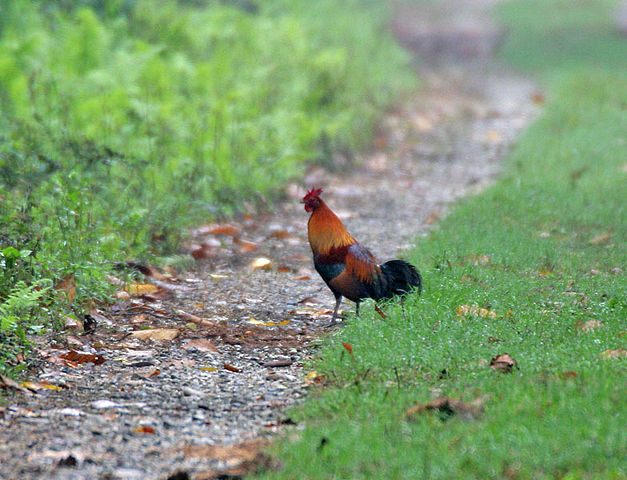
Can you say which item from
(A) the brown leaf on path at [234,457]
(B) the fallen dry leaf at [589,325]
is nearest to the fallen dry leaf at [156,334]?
(A) the brown leaf on path at [234,457]

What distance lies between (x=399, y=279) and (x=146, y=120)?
4.41m

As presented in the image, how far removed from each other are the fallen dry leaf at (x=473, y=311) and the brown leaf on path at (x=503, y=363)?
0.79m

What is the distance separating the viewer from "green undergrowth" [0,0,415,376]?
5750 mm

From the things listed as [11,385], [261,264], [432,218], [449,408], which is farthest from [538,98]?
[11,385]

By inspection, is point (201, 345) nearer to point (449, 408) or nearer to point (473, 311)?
point (473, 311)

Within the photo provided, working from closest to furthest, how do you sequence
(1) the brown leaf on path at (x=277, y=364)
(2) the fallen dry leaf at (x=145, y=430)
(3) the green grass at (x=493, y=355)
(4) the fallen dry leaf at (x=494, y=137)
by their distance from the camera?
(3) the green grass at (x=493, y=355), (2) the fallen dry leaf at (x=145, y=430), (1) the brown leaf on path at (x=277, y=364), (4) the fallen dry leaf at (x=494, y=137)

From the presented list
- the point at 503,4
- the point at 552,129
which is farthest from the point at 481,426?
the point at 503,4

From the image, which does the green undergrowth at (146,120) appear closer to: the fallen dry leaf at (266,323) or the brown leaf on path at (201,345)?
the brown leaf on path at (201,345)

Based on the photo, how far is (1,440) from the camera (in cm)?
372

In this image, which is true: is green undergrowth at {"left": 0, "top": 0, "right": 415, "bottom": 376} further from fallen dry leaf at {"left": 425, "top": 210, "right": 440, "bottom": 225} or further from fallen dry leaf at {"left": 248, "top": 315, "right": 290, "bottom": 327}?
fallen dry leaf at {"left": 425, "top": 210, "right": 440, "bottom": 225}

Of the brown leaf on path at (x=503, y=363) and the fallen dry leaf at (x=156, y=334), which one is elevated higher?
the brown leaf on path at (x=503, y=363)

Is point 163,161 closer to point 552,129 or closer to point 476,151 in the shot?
point 476,151

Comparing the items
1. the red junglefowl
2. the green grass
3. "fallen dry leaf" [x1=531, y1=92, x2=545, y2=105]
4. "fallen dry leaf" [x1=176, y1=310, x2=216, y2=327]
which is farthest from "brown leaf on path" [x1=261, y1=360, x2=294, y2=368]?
"fallen dry leaf" [x1=531, y1=92, x2=545, y2=105]

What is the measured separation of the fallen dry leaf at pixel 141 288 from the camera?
607 cm
